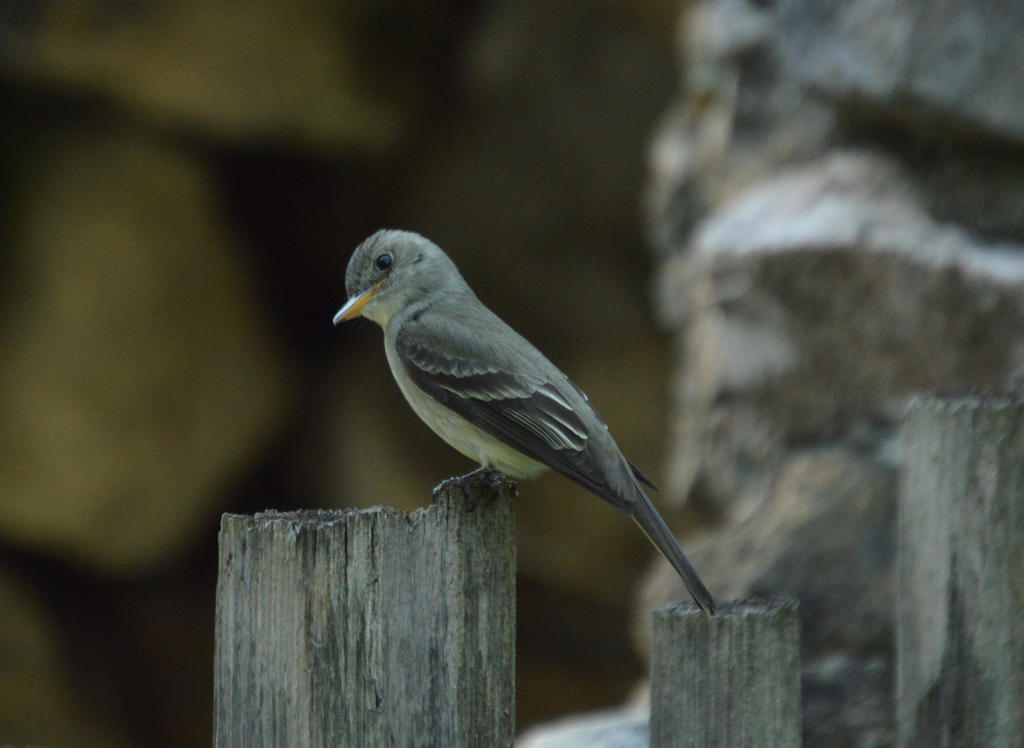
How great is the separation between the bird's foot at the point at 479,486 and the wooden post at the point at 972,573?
793 mm

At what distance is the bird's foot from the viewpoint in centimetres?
233

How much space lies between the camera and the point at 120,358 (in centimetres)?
610

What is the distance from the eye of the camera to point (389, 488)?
21.8ft

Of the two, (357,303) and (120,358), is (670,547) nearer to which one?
(357,303)

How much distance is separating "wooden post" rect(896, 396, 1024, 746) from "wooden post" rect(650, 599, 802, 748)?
1.16 ft

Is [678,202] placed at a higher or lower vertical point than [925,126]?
higher

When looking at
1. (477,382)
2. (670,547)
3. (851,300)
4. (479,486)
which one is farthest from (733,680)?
(851,300)

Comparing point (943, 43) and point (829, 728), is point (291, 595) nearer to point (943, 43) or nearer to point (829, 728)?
point (829, 728)

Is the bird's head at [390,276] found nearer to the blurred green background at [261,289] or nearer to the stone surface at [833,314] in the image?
the stone surface at [833,314]

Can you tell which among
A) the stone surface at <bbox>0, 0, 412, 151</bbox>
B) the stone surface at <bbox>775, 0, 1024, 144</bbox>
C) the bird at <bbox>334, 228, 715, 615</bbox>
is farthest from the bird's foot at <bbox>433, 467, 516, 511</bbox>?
the stone surface at <bbox>0, 0, 412, 151</bbox>

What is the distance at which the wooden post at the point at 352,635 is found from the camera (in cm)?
204

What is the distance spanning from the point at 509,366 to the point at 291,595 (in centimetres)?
151

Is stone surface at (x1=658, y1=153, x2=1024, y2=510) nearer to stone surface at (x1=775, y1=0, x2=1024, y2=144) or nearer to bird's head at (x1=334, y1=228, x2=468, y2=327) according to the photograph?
stone surface at (x1=775, y1=0, x2=1024, y2=144)

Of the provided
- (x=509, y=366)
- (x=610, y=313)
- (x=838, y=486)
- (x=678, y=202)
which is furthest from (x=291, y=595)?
(x=610, y=313)
